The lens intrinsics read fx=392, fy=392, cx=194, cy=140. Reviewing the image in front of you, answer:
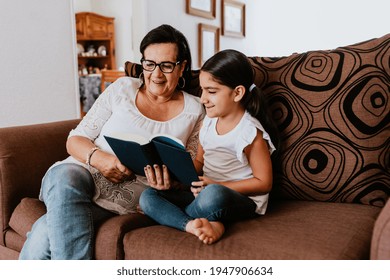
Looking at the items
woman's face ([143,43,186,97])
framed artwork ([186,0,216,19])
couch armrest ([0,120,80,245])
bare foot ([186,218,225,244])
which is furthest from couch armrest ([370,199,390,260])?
framed artwork ([186,0,216,19])

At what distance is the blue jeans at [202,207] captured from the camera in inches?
45.4

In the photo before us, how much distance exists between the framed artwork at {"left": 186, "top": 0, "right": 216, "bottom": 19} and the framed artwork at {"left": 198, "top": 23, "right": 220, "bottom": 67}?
11cm

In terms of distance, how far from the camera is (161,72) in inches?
56.9

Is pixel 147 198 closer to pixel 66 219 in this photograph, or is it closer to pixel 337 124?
pixel 66 219

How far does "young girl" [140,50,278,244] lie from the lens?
3.87ft

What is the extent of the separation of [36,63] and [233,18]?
258 centimetres

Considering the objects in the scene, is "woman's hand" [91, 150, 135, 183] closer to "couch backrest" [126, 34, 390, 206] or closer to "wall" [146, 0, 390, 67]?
"couch backrest" [126, 34, 390, 206]

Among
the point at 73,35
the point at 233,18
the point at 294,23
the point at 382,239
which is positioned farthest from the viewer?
the point at 294,23

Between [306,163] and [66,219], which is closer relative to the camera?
[66,219]

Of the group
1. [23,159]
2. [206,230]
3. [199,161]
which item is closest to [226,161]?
[199,161]

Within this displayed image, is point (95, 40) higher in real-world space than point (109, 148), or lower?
higher


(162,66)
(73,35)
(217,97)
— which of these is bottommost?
(217,97)

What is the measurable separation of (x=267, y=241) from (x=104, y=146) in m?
0.71

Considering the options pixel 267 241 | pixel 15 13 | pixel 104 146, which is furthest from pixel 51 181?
pixel 15 13
